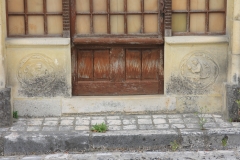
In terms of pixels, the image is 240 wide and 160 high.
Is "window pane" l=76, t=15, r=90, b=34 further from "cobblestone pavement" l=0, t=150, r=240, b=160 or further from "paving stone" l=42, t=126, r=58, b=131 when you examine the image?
"cobblestone pavement" l=0, t=150, r=240, b=160

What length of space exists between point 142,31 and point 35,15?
1.69 meters

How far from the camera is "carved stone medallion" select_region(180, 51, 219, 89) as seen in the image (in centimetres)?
848

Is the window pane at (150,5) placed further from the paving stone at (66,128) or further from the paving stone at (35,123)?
the paving stone at (35,123)

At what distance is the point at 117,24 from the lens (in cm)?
852

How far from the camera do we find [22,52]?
8367 millimetres

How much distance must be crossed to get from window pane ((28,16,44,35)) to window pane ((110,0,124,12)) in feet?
3.65

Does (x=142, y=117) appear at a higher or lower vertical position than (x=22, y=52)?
lower

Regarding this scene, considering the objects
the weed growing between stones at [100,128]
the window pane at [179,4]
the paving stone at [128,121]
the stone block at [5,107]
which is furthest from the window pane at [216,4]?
the stone block at [5,107]

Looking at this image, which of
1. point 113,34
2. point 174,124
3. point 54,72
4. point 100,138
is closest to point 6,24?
point 54,72

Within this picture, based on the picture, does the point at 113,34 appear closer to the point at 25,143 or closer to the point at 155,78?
the point at 155,78

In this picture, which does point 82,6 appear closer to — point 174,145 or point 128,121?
point 128,121

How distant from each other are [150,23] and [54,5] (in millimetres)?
1527

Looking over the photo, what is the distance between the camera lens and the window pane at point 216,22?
27.9ft

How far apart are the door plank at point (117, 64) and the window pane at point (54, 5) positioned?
1062mm
